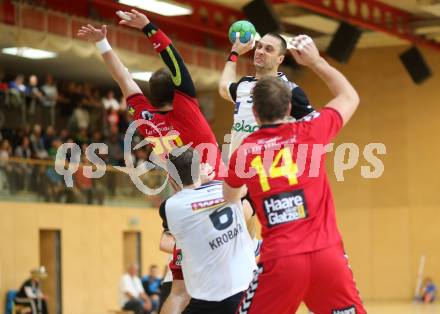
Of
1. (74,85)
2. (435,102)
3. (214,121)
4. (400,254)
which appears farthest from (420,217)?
(74,85)

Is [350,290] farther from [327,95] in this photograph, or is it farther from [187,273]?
[327,95]

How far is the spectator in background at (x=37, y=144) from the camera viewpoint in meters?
25.6

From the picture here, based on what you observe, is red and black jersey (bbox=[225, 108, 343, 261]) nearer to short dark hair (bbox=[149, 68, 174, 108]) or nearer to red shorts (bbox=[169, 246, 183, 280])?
short dark hair (bbox=[149, 68, 174, 108])

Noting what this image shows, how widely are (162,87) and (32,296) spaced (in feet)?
49.7

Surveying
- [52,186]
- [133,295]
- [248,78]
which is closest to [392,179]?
[133,295]

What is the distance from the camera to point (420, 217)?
32.6 m

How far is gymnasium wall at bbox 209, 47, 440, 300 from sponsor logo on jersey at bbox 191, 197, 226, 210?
2540 cm

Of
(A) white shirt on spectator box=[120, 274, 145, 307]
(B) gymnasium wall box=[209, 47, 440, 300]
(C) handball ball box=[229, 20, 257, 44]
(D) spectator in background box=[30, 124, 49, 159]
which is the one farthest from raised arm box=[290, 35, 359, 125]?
(B) gymnasium wall box=[209, 47, 440, 300]

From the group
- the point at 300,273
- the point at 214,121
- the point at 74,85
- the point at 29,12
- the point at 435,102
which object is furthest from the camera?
the point at 214,121

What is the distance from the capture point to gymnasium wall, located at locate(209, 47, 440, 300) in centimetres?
3244

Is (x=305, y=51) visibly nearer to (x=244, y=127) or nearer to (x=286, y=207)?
(x=286, y=207)

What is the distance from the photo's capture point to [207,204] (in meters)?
6.84

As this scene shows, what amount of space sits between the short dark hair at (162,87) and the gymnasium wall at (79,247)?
617 inches

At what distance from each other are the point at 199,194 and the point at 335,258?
1.27 m
